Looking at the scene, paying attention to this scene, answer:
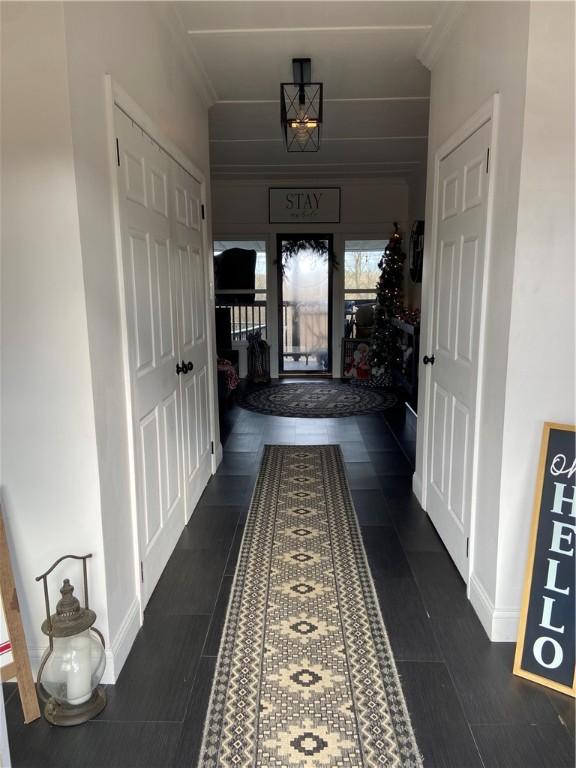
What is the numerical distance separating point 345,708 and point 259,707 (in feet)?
0.95

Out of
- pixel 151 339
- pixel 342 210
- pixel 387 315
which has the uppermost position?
pixel 342 210

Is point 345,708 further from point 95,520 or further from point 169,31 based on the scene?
point 169,31

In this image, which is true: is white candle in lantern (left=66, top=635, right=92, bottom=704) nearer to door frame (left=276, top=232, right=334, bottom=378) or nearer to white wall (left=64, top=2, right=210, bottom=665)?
white wall (left=64, top=2, right=210, bottom=665)

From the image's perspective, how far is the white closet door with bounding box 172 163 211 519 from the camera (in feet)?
10.1

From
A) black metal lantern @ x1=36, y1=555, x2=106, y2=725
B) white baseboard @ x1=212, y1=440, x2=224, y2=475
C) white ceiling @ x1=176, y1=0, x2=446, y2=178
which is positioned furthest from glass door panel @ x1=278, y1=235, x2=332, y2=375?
black metal lantern @ x1=36, y1=555, x2=106, y2=725

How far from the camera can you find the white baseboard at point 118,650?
6.20 ft

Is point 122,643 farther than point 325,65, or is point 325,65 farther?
point 325,65

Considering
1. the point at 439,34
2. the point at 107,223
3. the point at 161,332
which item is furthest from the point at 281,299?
the point at 107,223

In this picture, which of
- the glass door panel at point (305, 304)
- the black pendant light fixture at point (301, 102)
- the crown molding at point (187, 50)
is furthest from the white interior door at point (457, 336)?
the glass door panel at point (305, 304)

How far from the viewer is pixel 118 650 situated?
1981mm

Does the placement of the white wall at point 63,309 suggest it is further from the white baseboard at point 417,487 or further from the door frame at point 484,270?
the white baseboard at point 417,487

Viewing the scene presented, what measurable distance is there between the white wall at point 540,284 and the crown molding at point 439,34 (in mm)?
944

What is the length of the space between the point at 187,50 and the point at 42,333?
2176mm

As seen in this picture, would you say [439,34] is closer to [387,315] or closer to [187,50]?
[187,50]
